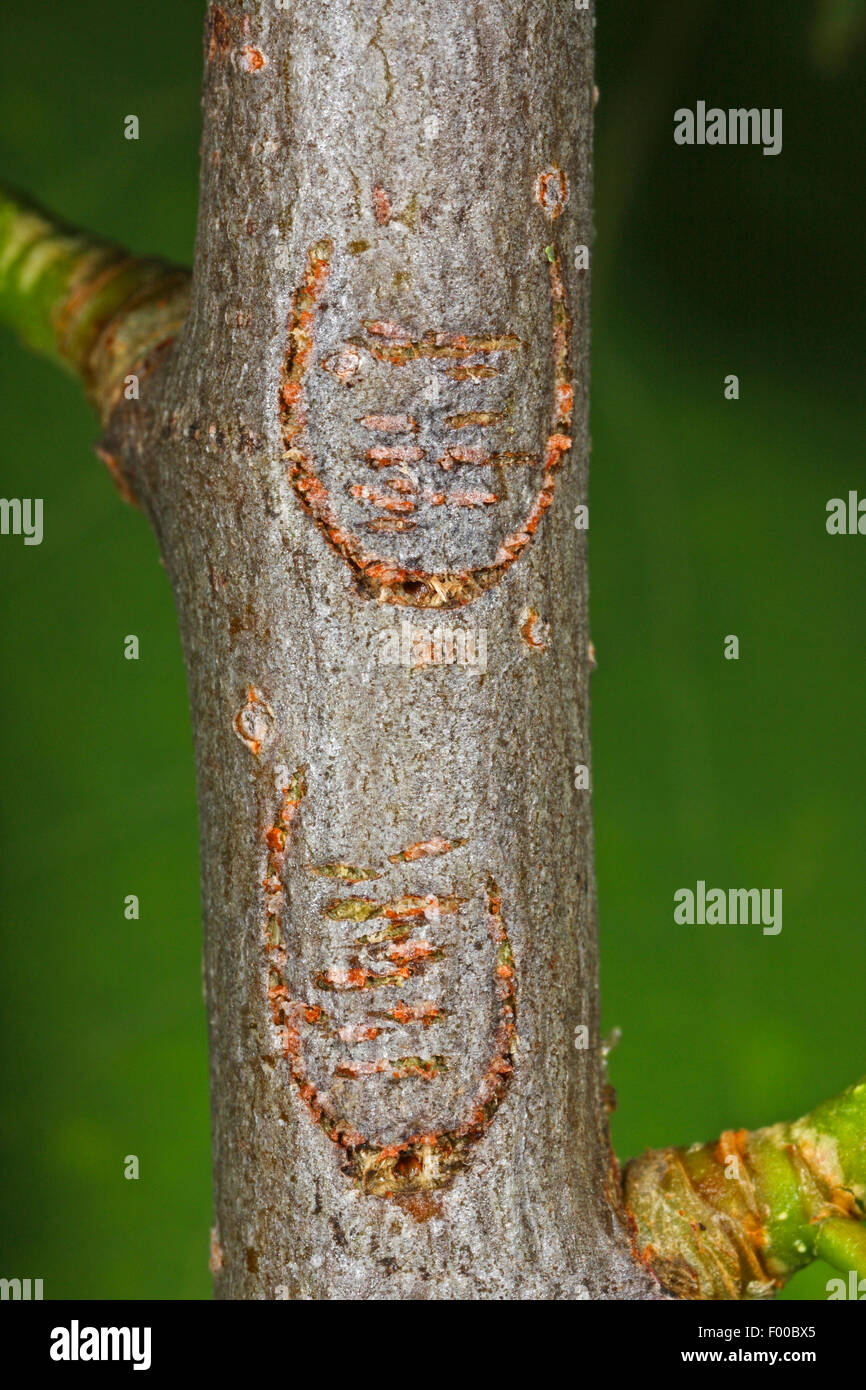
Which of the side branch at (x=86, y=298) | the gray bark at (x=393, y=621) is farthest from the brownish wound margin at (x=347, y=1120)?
the side branch at (x=86, y=298)

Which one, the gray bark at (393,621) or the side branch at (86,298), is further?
the side branch at (86,298)

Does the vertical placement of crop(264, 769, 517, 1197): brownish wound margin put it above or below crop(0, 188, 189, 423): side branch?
below

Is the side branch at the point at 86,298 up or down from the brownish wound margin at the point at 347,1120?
up

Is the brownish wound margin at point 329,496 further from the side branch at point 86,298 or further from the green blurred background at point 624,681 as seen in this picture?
the green blurred background at point 624,681

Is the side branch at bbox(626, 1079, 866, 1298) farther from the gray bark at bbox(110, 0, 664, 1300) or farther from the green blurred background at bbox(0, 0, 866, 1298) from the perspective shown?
the green blurred background at bbox(0, 0, 866, 1298)

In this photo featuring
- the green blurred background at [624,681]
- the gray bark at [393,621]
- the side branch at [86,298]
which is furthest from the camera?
the green blurred background at [624,681]

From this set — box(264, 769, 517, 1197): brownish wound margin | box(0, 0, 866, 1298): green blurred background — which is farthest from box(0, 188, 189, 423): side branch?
box(0, 0, 866, 1298): green blurred background

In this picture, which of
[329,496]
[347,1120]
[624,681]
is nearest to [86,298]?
[329,496]

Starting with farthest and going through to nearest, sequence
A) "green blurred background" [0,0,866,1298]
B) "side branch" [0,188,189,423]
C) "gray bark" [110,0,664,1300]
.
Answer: "green blurred background" [0,0,866,1298], "side branch" [0,188,189,423], "gray bark" [110,0,664,1300]
